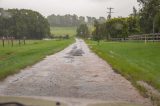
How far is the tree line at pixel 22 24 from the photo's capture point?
137 m

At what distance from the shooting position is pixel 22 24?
480 feet

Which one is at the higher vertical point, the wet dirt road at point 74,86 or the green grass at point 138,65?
the wet dirt road at point 74,86

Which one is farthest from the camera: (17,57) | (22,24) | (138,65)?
(22,24)

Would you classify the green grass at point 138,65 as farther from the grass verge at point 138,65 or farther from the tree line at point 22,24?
the tree line at point 22,24

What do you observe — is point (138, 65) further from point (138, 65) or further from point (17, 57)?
point (17, 57)

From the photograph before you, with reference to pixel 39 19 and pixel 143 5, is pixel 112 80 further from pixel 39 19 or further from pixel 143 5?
pixel 39 19

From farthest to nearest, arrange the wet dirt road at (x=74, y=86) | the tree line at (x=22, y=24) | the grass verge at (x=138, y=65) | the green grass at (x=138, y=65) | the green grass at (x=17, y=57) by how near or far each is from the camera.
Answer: the tree line at (x=22, y=24), the green grass at (x=17, y=57), the green grass at (x=138, y=65), the grass verge at (x=138, y=65), the wet dirt road at (x=74, y=86)

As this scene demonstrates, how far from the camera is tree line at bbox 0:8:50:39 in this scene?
137000 millimetres

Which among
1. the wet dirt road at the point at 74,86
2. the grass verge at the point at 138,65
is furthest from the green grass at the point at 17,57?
the grass verge at the point at 138,65

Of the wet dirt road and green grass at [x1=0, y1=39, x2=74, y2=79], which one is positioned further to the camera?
green grass at [x1=0, y1=39, x2=74, y2=79]

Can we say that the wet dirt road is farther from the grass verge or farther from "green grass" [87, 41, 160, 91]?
"green grass" [87, 41, 160, 91]

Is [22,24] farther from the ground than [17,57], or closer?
farther from the ground

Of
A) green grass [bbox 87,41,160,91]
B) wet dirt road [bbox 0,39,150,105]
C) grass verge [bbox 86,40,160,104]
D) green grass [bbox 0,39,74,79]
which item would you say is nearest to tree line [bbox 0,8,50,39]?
green grass [bbox 0,39,74,79]

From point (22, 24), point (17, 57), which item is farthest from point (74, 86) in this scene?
point (22, 24)
